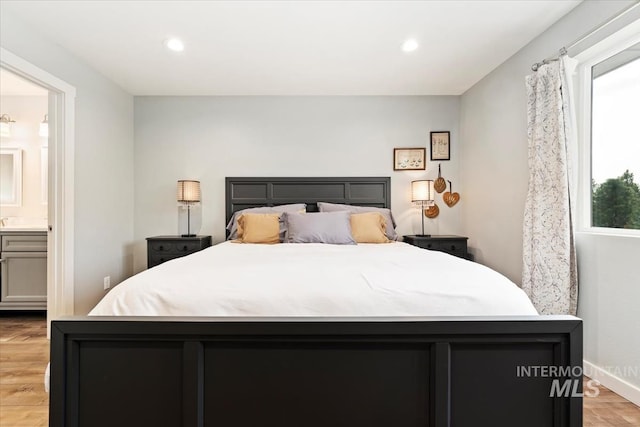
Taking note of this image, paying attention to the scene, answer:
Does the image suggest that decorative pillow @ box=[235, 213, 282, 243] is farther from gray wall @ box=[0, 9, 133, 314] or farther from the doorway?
the doorway

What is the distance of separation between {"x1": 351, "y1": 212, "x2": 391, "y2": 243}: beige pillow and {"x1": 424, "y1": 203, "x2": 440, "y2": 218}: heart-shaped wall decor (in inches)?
36.0

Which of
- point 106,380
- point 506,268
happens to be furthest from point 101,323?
point 506,268

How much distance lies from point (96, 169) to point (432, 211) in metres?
3.63

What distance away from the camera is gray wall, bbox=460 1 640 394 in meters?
2.05

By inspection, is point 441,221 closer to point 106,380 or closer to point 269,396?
point 269,396

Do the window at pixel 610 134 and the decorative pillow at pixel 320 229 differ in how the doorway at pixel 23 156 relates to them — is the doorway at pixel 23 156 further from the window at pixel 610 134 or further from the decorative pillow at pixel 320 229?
the window at pixel 610 134

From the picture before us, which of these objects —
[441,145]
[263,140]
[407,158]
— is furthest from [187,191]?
[441,145]

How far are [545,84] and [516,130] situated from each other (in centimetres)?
58

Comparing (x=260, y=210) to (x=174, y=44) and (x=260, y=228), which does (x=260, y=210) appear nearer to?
(x=260, y=228)

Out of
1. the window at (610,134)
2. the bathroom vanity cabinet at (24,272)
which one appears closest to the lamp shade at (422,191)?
the window at (610,134)

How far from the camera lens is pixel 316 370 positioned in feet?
3.77

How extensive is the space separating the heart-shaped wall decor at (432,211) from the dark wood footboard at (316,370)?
3.05 metres
